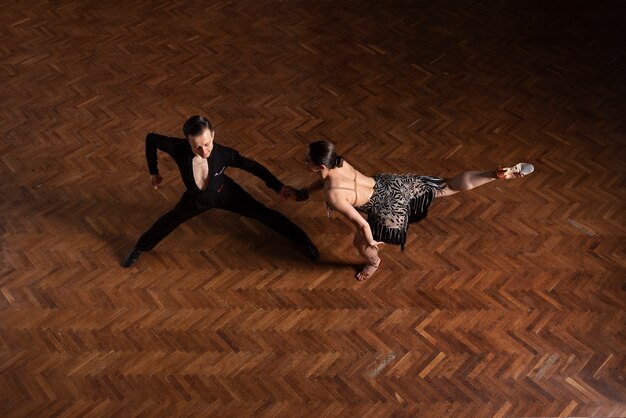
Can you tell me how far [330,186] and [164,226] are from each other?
1221 millimetres

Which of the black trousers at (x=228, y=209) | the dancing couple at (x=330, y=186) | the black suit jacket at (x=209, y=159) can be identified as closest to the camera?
the dancing couple at (x=330, y=186)

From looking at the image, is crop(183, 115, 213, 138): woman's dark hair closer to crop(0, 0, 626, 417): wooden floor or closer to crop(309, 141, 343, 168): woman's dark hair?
crop(309, 141, 343, 168): woman's dark hair

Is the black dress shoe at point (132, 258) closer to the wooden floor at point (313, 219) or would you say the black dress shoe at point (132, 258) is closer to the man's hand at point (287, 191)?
the wooden floor at point (313, 219)

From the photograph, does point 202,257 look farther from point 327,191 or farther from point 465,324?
point 465,324

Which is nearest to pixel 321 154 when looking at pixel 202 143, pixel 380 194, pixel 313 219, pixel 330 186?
pixel 330 186

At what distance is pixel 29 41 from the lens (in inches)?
242

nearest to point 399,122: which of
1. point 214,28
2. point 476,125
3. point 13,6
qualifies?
point 476,125

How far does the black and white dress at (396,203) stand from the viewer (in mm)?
3688

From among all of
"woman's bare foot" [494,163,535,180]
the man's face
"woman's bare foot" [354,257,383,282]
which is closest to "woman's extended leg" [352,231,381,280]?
"woman's bare foot" [354,257,383,282]

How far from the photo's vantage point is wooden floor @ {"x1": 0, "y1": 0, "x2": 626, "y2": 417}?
3.76 m

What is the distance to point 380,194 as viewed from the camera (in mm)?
3701

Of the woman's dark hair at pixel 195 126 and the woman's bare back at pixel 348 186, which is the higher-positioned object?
the woman's dark hair at pixel 195 126

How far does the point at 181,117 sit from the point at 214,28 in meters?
1.42

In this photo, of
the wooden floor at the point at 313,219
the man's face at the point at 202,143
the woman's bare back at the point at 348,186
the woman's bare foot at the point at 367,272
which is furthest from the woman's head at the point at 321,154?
the wooden floor at the point at 313,219
